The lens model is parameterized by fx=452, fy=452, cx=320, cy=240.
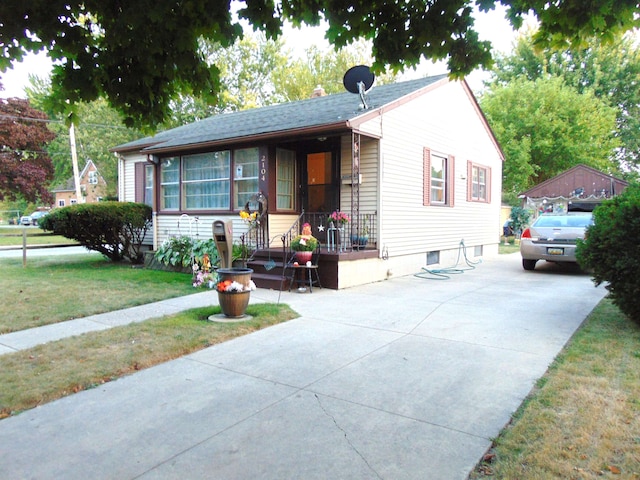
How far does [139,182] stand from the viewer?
14984 mm

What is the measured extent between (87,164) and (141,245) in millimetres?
42688

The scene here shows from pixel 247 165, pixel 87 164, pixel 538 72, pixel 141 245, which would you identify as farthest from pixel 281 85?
pixel 87 164

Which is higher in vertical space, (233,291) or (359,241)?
(359,241)

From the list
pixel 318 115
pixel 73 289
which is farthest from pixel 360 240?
pixel 73 289

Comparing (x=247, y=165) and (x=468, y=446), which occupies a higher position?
(x=247, y=165)

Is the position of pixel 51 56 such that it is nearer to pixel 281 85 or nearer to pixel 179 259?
pixel 179 259

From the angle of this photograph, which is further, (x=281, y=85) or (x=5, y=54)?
(x=281, y=85)

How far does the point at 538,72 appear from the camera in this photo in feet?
116

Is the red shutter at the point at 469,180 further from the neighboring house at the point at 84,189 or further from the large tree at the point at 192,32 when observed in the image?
the neighboring house at the point at 84,189

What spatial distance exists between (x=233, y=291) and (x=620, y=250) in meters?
4.80

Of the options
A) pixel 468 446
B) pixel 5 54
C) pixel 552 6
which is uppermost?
pixel 552 6

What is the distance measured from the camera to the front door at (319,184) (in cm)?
1024

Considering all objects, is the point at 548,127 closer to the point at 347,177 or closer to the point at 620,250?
the point at 347,177

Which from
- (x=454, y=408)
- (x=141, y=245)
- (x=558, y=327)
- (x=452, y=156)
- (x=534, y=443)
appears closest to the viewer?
(x=534, y=443)
